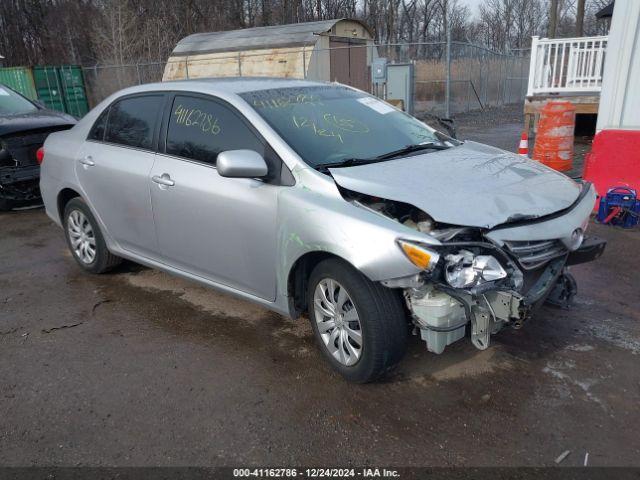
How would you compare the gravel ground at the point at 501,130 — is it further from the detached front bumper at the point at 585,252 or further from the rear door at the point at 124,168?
the rear door at the point at 124,168

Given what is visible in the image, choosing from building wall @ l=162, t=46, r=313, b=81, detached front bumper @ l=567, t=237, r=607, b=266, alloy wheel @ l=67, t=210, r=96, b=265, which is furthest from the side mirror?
building wall @ l=162, t=46, r=313, b=81

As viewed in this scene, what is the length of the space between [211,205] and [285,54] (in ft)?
55.8

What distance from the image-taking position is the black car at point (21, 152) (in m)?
7.20

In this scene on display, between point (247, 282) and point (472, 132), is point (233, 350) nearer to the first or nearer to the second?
point (247, 282)

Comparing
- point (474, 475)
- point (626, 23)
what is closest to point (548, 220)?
point (474, 475)

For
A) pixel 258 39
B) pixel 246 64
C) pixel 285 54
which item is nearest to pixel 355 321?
pixel 285 54

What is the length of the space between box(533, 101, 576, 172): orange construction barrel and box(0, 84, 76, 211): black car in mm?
7296

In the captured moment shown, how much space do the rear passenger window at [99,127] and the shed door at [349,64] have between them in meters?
15.9

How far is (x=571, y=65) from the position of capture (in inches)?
484

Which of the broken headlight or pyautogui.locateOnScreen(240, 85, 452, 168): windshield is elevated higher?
pyautogui.locateOnScreen(240, 85, 452, 168): windshield

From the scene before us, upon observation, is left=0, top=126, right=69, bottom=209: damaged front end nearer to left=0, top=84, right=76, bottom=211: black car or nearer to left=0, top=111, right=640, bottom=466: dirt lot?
left=0, top=84, right=76, bottom=211: black car

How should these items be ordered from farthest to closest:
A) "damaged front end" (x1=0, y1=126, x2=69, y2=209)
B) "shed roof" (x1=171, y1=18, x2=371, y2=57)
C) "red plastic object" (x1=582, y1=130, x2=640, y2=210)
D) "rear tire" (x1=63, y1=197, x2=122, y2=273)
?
"shed roof" (x1=171, y1=18, x2=371, y2=57) → "damaged front end" (x1=0, y1=126, x2=69, y2=209) → "red plastic object" (x1=582, y1=130, x2=640, y2=210) → "rear tire" (x1=63, y1=197, x2=122, y2=273)

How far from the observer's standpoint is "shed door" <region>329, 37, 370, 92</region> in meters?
20.0

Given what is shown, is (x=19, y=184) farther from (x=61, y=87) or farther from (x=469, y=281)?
(x=61, y=87)
